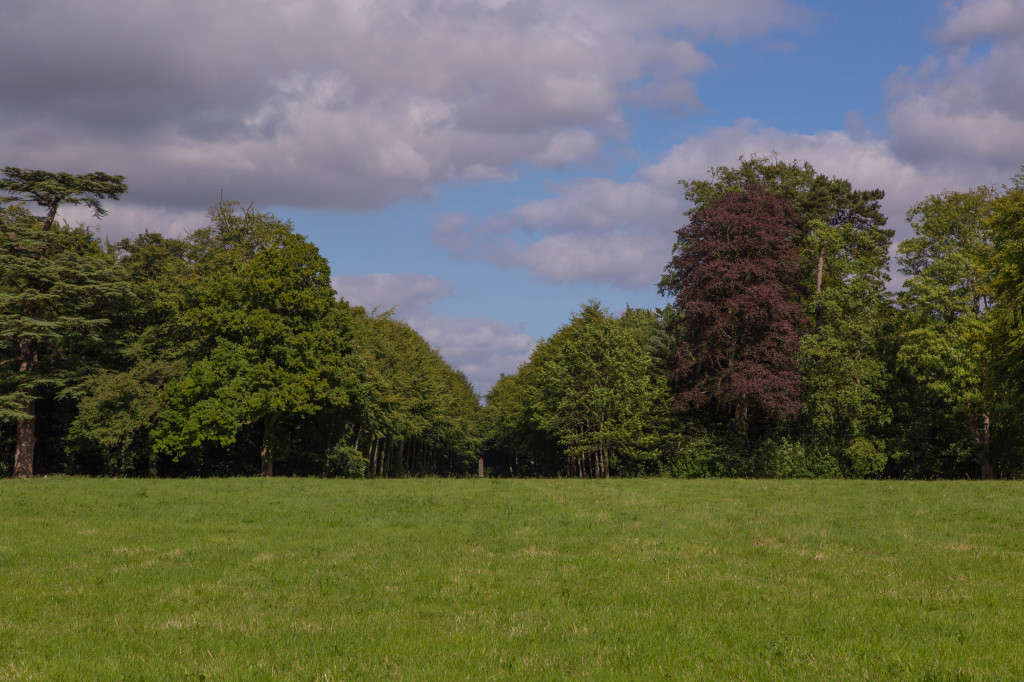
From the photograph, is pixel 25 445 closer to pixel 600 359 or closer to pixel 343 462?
pixel 343 462

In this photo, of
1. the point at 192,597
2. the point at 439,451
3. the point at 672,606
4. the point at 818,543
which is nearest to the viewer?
the point at 672,606

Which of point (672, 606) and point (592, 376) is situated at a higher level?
point (592, 376)

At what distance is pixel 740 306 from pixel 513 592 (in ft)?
128

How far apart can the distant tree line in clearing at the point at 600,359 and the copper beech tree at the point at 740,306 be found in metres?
0.18

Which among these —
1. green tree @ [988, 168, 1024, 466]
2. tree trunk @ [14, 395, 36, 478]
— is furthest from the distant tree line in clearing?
green tree @ [988, 168, 1024, 466]

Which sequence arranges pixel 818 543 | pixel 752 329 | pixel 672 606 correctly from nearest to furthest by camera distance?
pixel 672 606 < pixel 818 543 < pixel 752 329

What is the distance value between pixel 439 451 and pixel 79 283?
70546mm

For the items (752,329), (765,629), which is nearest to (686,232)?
(752,329)

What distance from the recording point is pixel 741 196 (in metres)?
51.1

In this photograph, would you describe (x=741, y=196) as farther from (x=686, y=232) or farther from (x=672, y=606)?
(x=672, y=606)

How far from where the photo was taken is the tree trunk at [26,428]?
154 ft

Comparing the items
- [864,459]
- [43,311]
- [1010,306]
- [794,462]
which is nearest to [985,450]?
[864,459]

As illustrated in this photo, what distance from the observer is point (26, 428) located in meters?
47.6

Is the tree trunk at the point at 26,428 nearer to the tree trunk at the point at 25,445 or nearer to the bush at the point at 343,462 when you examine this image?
the tree trunk at the point at 25,445
